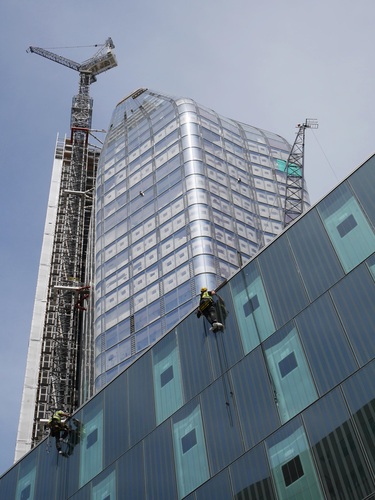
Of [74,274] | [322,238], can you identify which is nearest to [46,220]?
[74,274]

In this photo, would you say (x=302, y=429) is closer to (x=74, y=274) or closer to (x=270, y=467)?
(x=270, y=467)

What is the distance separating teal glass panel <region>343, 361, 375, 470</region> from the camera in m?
19.0

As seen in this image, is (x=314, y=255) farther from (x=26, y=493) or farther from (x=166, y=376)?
(x=26, y=493)

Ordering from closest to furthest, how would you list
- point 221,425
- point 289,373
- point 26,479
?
point 289,373, point 221,425, point 26,479

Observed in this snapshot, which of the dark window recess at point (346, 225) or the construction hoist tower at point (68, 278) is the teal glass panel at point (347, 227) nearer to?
the dark window recess at point (346, 225)

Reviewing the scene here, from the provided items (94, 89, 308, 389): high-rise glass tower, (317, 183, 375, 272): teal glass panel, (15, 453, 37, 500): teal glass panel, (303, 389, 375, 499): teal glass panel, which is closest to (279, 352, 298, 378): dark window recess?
(303, 389, 375, 499): teal glass panel

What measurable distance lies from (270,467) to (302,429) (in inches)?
65.4

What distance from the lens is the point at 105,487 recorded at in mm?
28203

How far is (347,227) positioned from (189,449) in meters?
9.74

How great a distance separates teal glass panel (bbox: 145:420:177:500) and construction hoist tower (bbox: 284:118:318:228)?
40106mm

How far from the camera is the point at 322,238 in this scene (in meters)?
24.4

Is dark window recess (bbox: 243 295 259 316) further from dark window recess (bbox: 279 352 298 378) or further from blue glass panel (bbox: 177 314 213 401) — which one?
dark window recess (bbox: 279 352 298 378)

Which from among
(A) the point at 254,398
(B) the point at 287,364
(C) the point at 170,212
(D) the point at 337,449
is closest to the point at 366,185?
(B) the point at 287,364

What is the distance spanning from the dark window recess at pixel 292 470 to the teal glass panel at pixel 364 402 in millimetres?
2327
